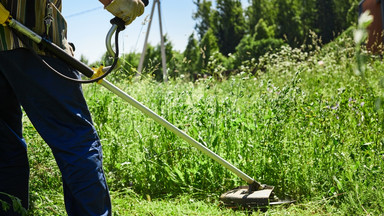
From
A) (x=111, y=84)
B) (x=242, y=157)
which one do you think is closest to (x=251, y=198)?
(x=242, y=157)

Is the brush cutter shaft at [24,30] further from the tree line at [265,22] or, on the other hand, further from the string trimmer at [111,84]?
the tree line at [265,22]

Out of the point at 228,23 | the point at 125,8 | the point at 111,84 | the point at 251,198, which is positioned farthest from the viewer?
the point at 228,23

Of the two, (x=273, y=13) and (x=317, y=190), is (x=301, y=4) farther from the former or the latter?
(x=317, y=190)

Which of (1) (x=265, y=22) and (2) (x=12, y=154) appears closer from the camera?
(2) (x=12, y=154)

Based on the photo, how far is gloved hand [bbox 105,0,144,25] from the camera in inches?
66.3

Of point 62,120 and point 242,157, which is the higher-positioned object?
point 62,120

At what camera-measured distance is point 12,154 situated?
6.28 feet

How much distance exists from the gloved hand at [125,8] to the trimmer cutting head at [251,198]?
4.21ft

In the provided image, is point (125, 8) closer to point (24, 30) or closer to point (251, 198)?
point (24, 30)

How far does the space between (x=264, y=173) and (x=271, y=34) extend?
3434cm

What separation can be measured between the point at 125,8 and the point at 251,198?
134cm

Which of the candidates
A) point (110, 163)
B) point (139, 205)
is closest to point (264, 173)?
point (139, 205)

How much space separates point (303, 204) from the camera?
2.51m

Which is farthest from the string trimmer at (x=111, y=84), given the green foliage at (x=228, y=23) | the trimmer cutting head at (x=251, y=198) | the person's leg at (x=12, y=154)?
the green foliage at (x=228, y=23)
